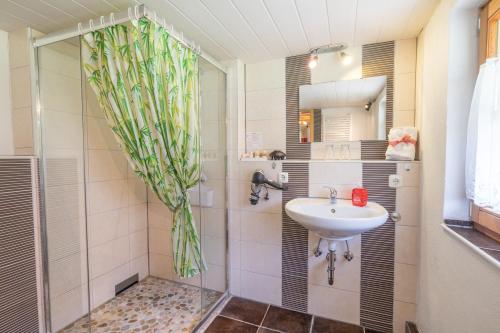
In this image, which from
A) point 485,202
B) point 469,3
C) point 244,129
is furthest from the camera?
point 244,129

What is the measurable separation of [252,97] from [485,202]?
1.62 metres

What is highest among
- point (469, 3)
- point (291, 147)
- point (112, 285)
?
point (469, 3)

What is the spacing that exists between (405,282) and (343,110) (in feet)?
4.24

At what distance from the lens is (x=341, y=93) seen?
176 cm

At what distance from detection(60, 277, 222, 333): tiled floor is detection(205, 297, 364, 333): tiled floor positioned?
18 cm

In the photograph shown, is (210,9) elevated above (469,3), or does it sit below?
above

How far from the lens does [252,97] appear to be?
6.56ft

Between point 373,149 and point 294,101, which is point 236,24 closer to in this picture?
point 294,101

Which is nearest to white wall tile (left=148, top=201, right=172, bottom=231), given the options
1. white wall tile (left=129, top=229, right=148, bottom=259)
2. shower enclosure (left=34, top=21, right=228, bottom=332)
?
shower enclosure (left=34, top=21, right=228, bottom=332)

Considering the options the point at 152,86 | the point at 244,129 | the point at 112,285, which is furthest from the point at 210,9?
the point at 112,285

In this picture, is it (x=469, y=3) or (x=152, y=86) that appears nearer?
(x=469, y=3)

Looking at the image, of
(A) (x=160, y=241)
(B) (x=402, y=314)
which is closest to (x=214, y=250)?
(A) (x=160, y=241)

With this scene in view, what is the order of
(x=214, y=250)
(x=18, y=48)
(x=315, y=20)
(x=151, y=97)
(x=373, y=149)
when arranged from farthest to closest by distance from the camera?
(x=214, y=250)
(x=373, y=149)
(x=18, y=48)
(x=315, y=20)
(x=151, y=97)

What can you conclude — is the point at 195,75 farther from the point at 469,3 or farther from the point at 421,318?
the point at 421,318
